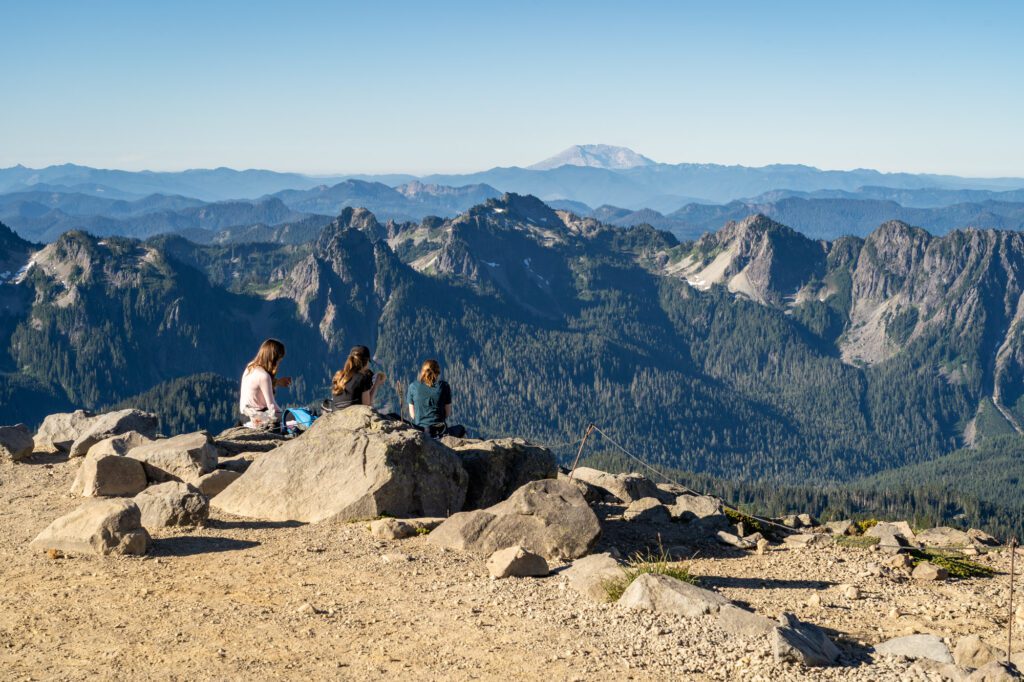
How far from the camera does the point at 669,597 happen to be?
2189cm

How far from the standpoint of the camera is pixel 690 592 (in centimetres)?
2205

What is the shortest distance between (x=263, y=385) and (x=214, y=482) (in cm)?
467

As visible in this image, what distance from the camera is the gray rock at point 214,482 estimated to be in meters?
33.0

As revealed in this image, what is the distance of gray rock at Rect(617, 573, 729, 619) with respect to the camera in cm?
2164

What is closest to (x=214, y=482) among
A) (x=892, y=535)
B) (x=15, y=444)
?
(x=15, y=444)

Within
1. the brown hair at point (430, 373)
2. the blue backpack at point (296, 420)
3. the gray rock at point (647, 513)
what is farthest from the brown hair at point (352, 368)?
the gray rock at point (647, 513)

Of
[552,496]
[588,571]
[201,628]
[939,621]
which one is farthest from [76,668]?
[939,621]

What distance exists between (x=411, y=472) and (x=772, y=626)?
13550 millimetres

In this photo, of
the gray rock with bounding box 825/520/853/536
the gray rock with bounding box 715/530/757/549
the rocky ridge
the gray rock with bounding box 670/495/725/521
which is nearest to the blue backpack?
the rocky ridge

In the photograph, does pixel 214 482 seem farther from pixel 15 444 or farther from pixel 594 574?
pixel 594 574

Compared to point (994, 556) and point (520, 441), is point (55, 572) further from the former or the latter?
point (994, 556)

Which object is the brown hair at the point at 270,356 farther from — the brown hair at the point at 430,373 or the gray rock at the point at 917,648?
the gray rock at the point at 917,648

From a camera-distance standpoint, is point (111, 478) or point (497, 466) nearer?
point (111, 478)

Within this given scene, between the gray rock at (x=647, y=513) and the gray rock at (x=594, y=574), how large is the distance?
351 inches
